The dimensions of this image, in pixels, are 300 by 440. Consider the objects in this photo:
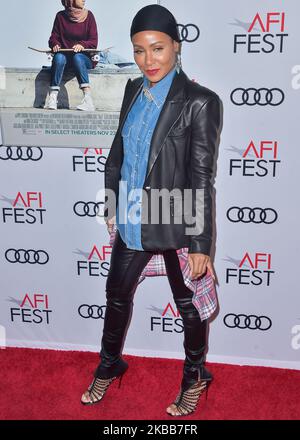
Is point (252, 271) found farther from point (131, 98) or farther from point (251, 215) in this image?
point (131, 98)

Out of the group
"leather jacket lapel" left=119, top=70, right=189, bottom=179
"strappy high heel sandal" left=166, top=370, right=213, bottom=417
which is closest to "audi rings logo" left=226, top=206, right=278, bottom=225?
"leather jacket lapel" left=119, top=70, right=189, bottom=179

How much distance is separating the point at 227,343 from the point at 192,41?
1.62 metres

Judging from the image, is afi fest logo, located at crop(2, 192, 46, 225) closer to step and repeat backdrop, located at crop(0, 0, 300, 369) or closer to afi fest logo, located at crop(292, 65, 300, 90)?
step and repeat backdrop, located at crop(0, 0, 300, 369)

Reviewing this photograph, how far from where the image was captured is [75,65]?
2441 millimetres

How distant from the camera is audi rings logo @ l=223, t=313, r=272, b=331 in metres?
2.73

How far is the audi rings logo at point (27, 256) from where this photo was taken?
2820mm

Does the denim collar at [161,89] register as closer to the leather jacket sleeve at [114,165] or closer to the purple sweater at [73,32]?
the leather jacket sleeve at [114,165]

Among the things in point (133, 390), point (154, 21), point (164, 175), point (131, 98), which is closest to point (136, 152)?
point (164, 175)

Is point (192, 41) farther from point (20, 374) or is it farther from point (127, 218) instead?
point (20, 374)

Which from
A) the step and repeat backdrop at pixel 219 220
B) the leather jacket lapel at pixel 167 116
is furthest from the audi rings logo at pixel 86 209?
the leather jacket lapel at pixel 167 116

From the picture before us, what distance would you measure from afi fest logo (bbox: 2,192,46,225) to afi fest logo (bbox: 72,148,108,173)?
275 millimetres

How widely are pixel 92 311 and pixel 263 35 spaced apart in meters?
1.71

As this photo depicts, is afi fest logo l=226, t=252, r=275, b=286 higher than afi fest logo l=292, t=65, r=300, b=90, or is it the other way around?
afi fest logo l=292, t=65, r=300, b=90
